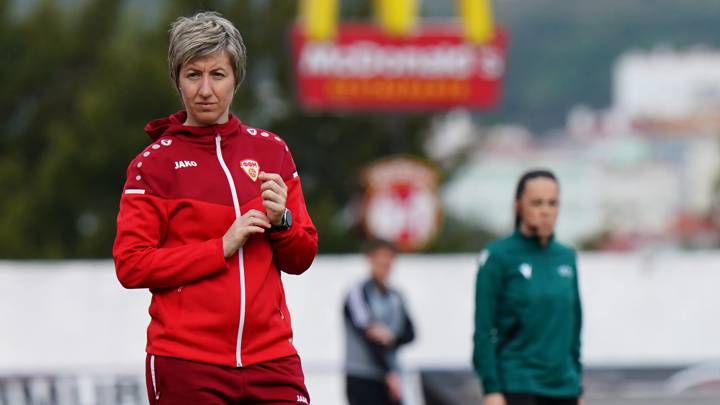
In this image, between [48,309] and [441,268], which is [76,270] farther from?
[441,268]

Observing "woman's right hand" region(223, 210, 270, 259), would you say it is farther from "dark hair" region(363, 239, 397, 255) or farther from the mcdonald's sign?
the mcdonald's sign

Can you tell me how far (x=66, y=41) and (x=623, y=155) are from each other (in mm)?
93806

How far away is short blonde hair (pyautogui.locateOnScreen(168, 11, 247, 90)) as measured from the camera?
13.2 feet

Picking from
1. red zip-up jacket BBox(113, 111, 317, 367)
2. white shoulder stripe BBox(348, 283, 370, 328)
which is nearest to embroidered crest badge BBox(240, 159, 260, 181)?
red zip-up jacket BBox(113, 111, 317, 367)

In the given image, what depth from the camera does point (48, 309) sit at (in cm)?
1388

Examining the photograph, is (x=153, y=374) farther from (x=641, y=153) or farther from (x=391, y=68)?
(x=641, y=153)

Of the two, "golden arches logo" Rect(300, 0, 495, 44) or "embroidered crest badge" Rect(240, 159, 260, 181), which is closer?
"embroidered crest badge" Rect(240, 159, 260, 181)

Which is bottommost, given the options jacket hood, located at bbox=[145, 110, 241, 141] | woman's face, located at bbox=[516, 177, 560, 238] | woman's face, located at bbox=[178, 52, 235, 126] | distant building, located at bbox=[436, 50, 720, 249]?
distant building, located at bbox=[436, 50, 720, 249]

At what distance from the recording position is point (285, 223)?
4.04m

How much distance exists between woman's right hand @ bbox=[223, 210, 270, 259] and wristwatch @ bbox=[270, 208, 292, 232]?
0.15ft

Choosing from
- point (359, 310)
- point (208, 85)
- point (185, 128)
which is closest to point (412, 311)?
point (359, 310)

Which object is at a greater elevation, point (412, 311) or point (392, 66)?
point (392, 66)

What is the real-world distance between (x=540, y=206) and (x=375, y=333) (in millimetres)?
3328

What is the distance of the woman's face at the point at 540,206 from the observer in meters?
6.54
